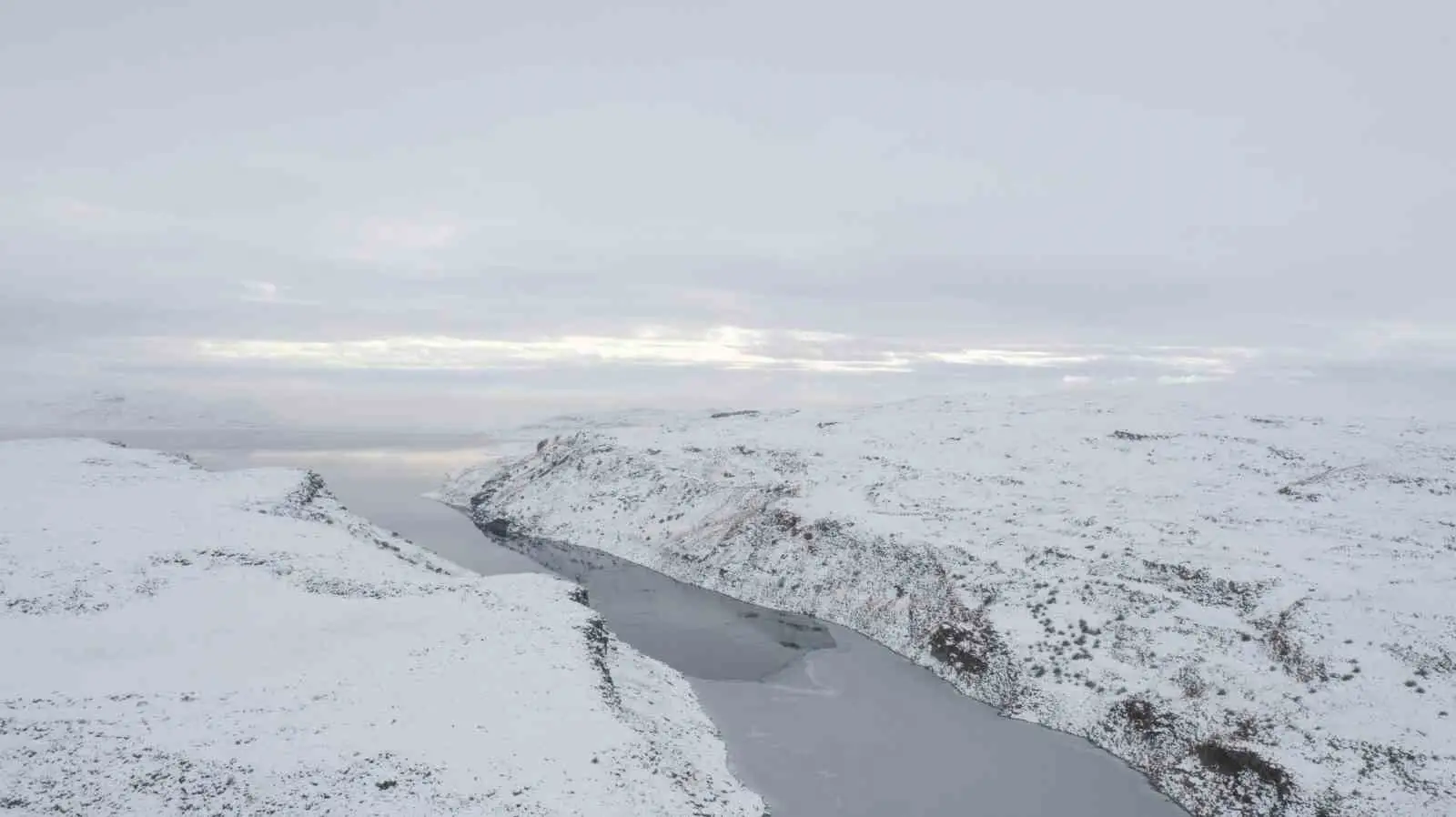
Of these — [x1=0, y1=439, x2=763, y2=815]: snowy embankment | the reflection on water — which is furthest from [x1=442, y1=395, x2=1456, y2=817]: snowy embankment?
[x1=0, y1=439, x2=763, y2=815]: snowy embankment

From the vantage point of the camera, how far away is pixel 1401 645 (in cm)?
2584

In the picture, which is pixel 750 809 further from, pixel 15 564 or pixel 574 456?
pixel 574 456

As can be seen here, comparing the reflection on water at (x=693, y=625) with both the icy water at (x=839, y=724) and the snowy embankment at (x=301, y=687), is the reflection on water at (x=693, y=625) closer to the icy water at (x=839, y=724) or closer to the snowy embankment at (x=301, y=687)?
the icy water at (x=839, y=724)

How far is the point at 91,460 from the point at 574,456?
37457mm

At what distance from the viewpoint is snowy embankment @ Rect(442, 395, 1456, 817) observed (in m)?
23.8

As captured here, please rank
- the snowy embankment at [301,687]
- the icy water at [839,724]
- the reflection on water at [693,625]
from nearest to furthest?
the snowy embankment at [301,687] → the icy water at [839,724] → the reflection on water at [693,625]

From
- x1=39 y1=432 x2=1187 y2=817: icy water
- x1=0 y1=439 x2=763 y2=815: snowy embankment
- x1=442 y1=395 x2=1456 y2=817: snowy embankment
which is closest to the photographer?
x1=0 y1=439 x2=763 y2=815: snowy embankment

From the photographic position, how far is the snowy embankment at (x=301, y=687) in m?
18.5

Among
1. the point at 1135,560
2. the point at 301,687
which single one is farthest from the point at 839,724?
the point at 301,687

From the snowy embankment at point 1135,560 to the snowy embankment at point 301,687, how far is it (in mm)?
14520

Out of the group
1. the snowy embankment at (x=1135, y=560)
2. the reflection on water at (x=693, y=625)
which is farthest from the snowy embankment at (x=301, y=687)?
the snowy embankment at (x=1135, y=560)

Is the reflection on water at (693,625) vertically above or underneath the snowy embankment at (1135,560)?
underneath

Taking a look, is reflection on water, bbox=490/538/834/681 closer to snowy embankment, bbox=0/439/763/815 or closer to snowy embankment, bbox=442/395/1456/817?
snowy embankment, bbox=442/395/1456/817

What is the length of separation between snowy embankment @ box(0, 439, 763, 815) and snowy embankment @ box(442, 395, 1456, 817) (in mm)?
14520
